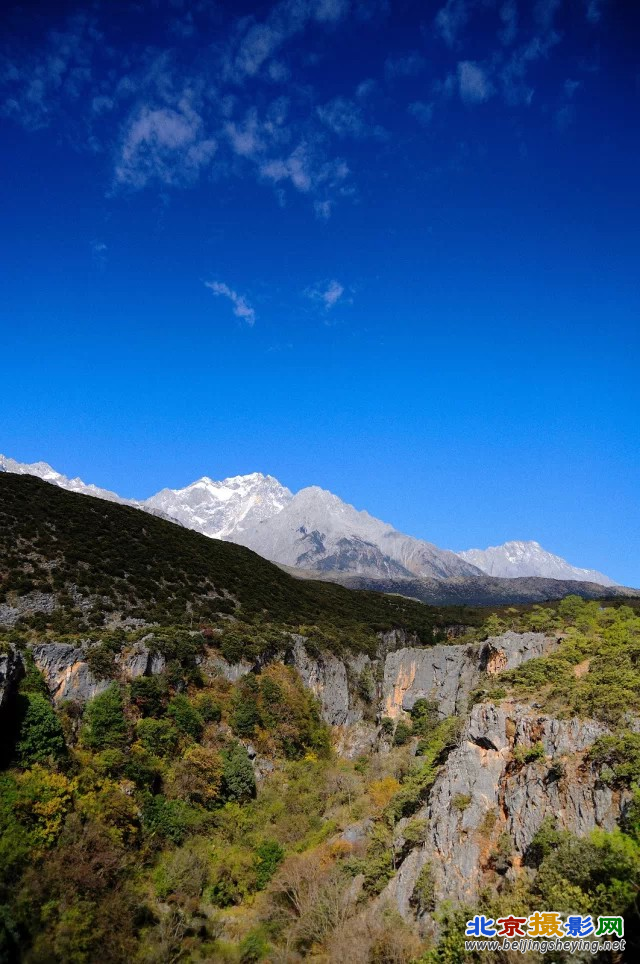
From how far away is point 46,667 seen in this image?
40188 millimetres

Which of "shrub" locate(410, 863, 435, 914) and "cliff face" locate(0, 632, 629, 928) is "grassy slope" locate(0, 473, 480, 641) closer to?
"cliff face" locate(0, 632, 629, 928)

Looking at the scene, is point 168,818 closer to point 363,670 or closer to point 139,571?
point 363,670

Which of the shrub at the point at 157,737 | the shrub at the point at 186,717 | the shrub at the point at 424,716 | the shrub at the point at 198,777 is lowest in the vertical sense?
the shrub at the point at 198,777

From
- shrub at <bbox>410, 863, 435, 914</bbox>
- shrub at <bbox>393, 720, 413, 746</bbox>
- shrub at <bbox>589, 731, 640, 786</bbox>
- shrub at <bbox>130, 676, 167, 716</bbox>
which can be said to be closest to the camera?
shrub at <bbox>589, 731, 640, 786</bbox>

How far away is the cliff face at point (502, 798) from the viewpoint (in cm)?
1923

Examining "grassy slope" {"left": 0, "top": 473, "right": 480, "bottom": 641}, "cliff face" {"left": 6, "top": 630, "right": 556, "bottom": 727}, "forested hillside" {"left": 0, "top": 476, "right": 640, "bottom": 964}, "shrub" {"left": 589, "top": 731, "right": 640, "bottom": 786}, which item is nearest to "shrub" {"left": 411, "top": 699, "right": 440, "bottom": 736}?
"forested hillside" {"left": 0, "top": 476, "right": 640, "bottom": 964}

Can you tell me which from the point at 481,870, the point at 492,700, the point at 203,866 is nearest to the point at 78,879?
the point at 203,866

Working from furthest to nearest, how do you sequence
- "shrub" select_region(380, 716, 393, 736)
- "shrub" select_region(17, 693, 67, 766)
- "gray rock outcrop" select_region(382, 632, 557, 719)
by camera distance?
1. "shrub" select_region(380, 716, 393, 736)
2. "gray rock outcrop" select_region(382, 632, 557, 719)
3. "shrub" select_region(17, 693, 67, 766)

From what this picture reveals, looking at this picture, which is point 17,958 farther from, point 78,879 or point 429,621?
point 429,621

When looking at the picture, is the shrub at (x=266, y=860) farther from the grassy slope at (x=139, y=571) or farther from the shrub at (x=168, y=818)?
the grassy slope at (x=139, y=571)

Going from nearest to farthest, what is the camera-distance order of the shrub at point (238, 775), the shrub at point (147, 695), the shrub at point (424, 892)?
the shrub at point (424, 892), the shrub at point (238, 775), the shrub at point (147, 695)

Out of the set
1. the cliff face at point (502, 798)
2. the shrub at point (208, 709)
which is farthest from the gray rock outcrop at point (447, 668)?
the shrub at point (208, 709)

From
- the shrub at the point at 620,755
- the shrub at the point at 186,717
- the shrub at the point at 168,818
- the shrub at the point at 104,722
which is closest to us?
the shrub at the point at 620,755

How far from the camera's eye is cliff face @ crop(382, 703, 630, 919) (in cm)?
1923
